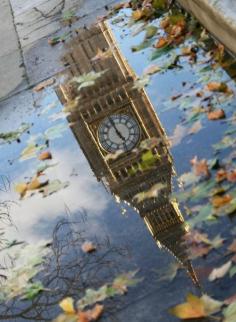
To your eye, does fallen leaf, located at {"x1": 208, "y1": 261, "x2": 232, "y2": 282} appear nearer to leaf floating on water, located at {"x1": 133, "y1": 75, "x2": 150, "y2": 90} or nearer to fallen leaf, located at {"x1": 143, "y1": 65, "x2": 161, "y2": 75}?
leaf floating on water, located at {"x1": 133, "y1": 75, "x2": 150, "y2": 90}

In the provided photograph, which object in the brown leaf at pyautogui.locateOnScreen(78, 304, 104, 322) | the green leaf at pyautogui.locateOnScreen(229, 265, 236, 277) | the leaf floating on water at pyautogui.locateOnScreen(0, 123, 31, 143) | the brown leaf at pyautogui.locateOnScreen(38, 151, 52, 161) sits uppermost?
the leaf floating on water at pyautogui.locateOnScreen(0, 123, 31, 143)

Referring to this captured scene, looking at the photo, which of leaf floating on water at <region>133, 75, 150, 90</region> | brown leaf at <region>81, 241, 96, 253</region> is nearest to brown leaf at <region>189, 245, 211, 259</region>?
brown leaf at <region>81, 241, 96, 253</region>

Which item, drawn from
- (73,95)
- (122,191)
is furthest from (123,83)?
(122,191)

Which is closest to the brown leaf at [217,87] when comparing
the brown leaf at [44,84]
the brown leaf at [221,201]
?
the brown leaf at [221,201]

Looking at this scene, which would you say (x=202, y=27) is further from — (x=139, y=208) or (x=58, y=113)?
(x=139, y=208)

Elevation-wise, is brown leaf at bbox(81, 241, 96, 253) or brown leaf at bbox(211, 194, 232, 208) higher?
A: brown leaf at bbox(81, 241, 96, 253)

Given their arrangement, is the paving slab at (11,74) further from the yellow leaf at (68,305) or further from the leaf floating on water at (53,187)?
the yellow leaf at (68,305)

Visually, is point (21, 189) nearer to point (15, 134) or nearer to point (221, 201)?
point (15, 134)
